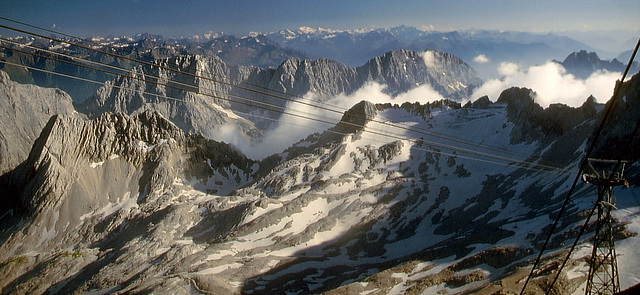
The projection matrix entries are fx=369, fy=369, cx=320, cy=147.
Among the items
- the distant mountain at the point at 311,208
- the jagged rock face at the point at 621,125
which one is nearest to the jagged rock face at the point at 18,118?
the distant mountain at the point at 311,208

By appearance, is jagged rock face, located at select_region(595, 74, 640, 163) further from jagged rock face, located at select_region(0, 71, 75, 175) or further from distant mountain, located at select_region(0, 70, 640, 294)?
jagged rock face, located at select_region(0, 71, 75, 175)

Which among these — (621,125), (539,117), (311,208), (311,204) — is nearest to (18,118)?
(311,204)

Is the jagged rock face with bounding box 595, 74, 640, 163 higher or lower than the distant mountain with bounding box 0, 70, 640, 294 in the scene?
higher

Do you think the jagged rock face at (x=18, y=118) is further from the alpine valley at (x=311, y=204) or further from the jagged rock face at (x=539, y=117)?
the jagged rock face at (x=539, y=117)

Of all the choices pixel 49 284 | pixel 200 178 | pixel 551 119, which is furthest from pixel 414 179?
pixel 49 284

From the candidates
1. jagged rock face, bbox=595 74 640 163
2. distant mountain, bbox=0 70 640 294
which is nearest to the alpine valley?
jagged rock face, bbox=595 74 640 163

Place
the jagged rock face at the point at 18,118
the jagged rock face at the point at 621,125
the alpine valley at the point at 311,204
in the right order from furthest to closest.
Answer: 1. the jagged rock face at the point at 18,118
2. the jagged rock face at the point at 621,125
3. the alpine valley at the point at 311,204

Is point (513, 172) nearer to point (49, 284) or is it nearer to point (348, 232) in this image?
point (348, 232)
